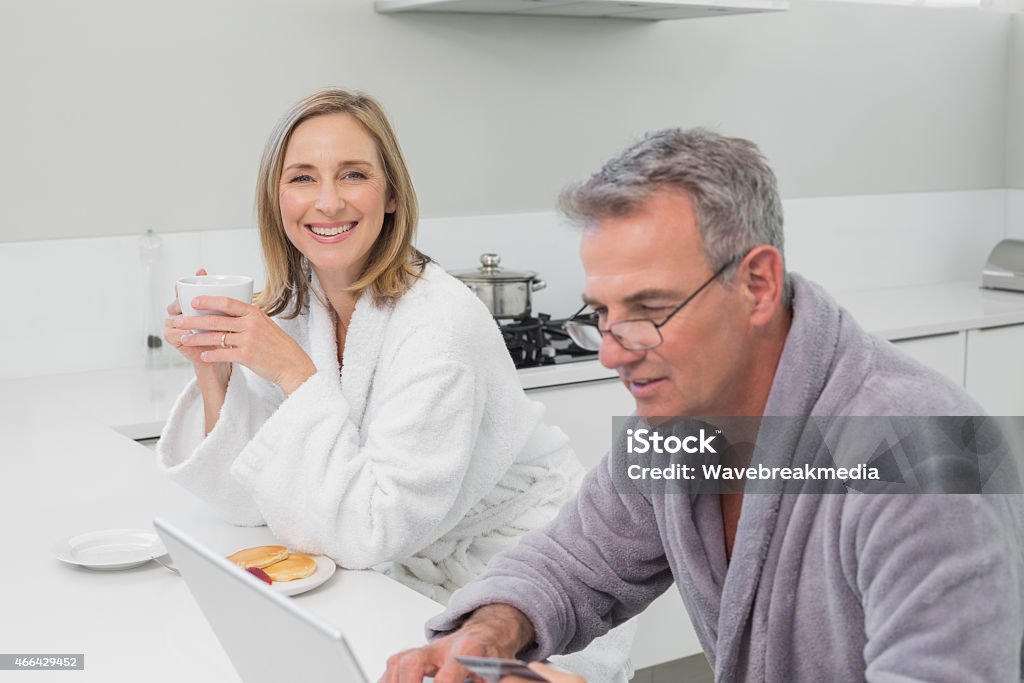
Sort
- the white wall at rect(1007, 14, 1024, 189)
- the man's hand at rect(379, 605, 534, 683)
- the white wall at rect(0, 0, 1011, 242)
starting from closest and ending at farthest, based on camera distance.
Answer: the man's hand at rect(379, 605, 534, 683) < the white wall at rect(0, 0, 1011, 242) < the white wall at rect(1007, 14, 1024, 189)

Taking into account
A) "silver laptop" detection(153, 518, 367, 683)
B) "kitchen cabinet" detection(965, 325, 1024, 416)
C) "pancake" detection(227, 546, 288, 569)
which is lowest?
"kitchen cabinet" detection(965, 325, 1024, 416)

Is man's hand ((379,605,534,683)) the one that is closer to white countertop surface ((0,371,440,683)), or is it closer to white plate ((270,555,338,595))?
white countertop surface ((0,371,440,683))

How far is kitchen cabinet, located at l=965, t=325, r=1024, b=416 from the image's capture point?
3494mm

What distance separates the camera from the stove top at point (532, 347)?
9.37ft

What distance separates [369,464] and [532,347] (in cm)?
125

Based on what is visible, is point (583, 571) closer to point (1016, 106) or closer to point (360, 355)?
point (360, 355)

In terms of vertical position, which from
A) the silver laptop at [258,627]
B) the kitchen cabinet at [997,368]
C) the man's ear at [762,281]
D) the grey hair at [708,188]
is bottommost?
the kitchen cabinet at [997,368]

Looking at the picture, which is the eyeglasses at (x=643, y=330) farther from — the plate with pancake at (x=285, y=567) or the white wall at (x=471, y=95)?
the white wall at (x=471, y=95)

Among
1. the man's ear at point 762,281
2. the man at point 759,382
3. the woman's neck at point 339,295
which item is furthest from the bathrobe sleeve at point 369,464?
the man's ear at point 762,281

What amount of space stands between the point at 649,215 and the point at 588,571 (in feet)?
1.58

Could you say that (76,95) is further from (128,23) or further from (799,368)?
(799,368)

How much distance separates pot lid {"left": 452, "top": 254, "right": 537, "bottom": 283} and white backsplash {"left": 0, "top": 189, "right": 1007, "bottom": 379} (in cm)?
32

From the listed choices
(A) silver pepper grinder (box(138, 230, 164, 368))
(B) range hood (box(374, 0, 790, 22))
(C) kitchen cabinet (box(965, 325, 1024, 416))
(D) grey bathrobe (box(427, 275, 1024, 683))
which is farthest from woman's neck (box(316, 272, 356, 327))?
(C) kitchen cabinet (box(965, 325, 1024, 416))

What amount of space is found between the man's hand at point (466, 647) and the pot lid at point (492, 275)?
1605 millimetres
